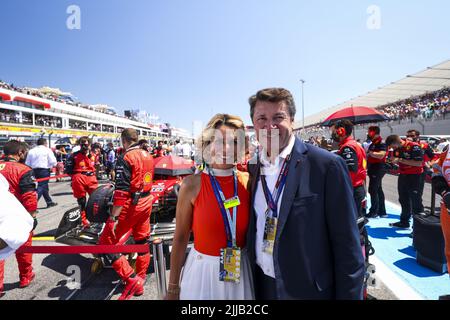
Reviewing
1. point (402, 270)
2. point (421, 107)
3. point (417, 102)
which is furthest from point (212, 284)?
point (417, 102)

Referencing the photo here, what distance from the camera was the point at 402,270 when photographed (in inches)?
129

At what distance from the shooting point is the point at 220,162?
1.52 metres

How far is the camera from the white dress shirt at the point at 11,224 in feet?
5.14

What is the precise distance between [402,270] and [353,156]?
63.0 inches

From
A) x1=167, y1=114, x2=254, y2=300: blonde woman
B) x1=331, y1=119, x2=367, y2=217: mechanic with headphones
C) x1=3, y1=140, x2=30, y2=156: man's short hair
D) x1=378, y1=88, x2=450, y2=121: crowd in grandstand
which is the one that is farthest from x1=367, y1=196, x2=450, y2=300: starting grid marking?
x1=378, y1=88, x2=450, y2=121: crowd in grandstand

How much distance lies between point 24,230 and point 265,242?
156 cm

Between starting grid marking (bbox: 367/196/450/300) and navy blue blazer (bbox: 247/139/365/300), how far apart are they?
210 centimetres

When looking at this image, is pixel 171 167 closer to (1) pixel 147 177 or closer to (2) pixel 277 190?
(1) pixel 147 177

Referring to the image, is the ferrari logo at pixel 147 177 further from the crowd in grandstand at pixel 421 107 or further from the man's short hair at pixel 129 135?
the crowd in grandstand at pixel 421 107

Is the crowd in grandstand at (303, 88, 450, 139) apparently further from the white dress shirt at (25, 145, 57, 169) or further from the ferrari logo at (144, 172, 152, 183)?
the ferrari logo at (144, 172, 152, 183)

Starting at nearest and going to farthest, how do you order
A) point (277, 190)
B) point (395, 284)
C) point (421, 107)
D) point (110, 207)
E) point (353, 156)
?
point (277, 190) < point (395, 284) < point (110, 207) < point (353, 156) < point (421, 107)

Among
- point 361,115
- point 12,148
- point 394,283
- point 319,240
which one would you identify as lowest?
point 394,283

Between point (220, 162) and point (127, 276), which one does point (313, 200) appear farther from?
point (127, 276)
